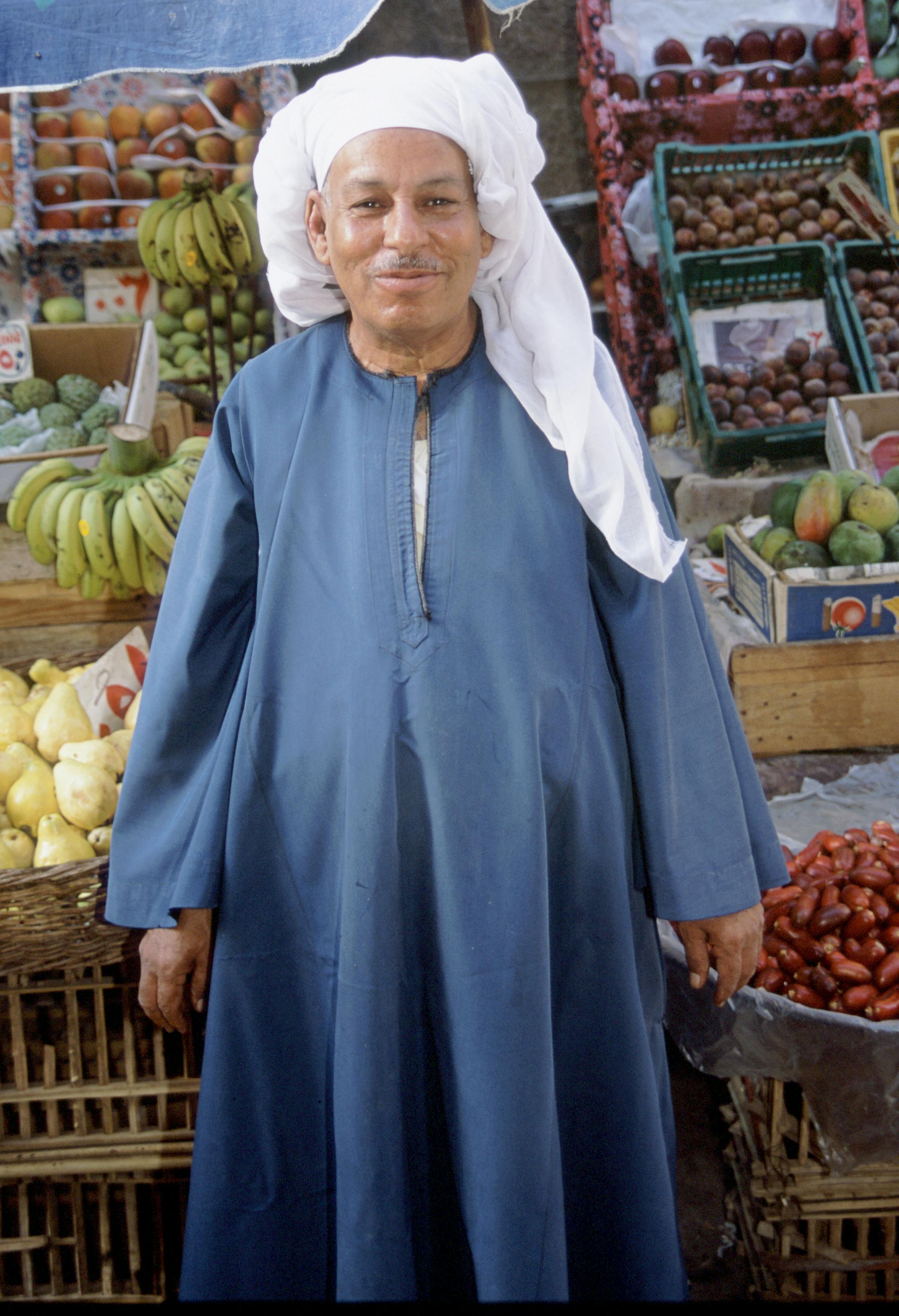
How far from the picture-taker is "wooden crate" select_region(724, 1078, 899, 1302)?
69.4 inches

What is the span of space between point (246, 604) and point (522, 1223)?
933 millimetres

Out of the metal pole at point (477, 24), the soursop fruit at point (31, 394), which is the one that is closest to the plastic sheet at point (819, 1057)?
the metal pole at point (477, 24)

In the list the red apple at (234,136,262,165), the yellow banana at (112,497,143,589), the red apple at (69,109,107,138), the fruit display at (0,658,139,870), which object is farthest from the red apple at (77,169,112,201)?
the fruit display at (0,658,139,870)

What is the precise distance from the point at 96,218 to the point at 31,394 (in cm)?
157

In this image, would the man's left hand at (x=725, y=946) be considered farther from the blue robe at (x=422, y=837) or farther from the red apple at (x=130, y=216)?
the red apple at (x=130, y=216)

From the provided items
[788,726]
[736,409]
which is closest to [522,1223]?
[788,726]

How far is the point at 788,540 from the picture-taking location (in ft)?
9.96

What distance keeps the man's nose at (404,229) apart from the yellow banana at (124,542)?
142cm

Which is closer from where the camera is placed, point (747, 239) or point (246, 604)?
point (246, 604)

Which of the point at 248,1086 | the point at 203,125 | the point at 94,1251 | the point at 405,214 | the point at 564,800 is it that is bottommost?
the point at 94,1251

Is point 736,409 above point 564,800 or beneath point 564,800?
above

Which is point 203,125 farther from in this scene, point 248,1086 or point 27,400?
point 248,1086

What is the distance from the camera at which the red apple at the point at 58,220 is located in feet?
15.0

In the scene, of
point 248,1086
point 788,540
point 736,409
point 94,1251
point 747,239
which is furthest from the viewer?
point 747,239
